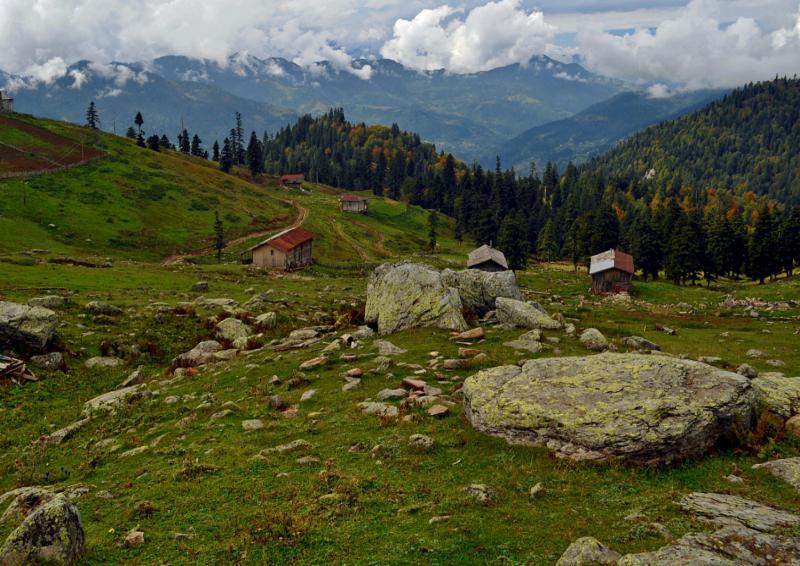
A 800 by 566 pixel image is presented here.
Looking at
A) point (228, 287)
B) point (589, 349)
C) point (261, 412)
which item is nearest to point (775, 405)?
point (589, 349)

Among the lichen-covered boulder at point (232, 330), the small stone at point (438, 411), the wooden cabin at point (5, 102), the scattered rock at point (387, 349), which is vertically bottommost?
the lichen-covered boulder at point (232, 330)

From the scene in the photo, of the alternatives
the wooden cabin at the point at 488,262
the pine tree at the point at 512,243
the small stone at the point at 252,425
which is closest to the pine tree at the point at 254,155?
the pine tree at the point at 512,243

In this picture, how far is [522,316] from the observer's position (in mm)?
29531

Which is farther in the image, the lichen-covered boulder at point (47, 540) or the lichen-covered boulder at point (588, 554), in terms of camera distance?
the lichen-covered boulder at point (47, 540)

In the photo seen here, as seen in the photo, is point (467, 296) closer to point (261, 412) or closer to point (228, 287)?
point (261, 412)

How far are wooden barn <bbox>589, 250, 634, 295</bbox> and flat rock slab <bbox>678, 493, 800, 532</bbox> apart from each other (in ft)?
224

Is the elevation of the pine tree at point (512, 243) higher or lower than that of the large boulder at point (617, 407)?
higher

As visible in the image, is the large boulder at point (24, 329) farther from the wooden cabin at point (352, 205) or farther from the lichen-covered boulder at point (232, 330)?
the wooden cabin at point (352, 205)

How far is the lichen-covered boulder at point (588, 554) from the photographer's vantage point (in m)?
8.89

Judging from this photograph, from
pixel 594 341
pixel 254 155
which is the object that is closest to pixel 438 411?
pixel 594 341

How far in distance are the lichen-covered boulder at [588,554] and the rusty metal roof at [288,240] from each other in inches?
3192

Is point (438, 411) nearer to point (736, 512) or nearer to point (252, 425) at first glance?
point (252, 425)

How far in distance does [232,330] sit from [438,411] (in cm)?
2209

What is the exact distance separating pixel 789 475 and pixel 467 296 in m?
24.2
